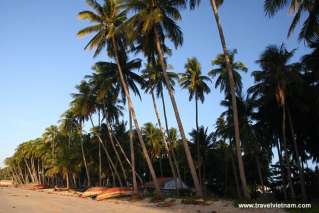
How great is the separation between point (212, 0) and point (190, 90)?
1750cm

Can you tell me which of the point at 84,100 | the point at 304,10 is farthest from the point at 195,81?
the point at 304,10

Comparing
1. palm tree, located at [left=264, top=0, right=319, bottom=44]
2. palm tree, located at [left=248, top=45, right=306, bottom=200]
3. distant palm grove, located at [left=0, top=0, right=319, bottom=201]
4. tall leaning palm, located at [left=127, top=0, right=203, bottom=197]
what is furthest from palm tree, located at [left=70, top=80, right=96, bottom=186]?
palm tree, located at [left=264, top=0, right=319, bottom=44]

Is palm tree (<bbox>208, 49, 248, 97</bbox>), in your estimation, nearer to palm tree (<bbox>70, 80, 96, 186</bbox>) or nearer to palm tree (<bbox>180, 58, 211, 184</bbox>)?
palm tree (<bbox>180, 58, 211, 184</bbox>)

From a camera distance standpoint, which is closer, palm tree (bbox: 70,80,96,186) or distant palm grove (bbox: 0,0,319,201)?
distant palm grove (bbox: 0,0,319,201)

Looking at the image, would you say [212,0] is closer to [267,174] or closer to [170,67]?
[170,67]

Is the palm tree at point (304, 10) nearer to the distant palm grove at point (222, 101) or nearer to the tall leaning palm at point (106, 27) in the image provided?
the distant palm grove at point (222, 101)

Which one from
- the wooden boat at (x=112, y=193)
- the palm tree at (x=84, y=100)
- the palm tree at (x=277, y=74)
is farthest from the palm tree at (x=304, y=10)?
the palm tree at (x=84, y=100)

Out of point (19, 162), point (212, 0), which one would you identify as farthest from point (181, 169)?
point (19, 162)

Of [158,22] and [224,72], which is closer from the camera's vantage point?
[158,22]

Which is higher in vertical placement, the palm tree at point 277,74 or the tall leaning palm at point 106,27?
the tall leaning palm at point 106,27

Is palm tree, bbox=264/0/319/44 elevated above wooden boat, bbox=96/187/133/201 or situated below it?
above

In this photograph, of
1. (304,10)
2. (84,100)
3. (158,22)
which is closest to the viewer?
(304,10)

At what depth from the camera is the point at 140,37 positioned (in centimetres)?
2792

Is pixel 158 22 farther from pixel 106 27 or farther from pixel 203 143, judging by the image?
pixel 203 143
